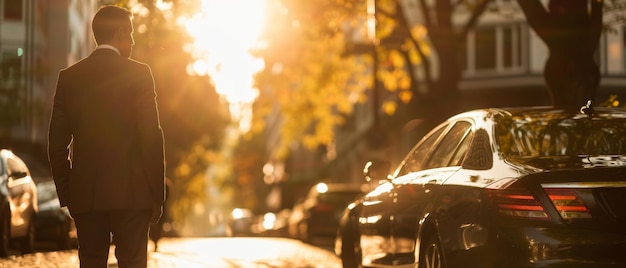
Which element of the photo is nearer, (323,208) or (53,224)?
(53,224)

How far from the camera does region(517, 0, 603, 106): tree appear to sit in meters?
15.1

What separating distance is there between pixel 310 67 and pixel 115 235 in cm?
2304

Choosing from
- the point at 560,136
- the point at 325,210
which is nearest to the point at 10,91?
the point at 325,210

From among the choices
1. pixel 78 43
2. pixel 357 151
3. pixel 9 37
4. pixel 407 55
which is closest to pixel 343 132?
pixel 357 151

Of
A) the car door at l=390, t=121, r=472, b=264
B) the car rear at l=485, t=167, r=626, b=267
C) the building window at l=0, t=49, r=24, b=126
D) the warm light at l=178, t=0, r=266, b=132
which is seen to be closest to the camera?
the car rear at l=485, t=167, r=626, b=267

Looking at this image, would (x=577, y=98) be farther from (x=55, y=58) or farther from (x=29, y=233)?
(x=55, y=58)

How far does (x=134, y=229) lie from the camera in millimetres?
6551

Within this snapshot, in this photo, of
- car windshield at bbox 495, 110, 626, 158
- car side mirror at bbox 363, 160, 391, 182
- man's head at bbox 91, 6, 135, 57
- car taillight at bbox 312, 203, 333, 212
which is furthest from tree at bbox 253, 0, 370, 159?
man's head at bbox 91, 6, 135, 57

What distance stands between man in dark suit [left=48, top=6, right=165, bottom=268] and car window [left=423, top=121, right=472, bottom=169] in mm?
2592

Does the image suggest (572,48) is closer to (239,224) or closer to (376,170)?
(376,170)

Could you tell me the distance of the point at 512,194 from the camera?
23.4 feet

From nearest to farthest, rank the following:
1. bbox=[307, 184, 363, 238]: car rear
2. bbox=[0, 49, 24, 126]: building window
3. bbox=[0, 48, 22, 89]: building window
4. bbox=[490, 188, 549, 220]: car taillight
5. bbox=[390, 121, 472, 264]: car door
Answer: bbox=[490, 188, 549, 220]: car taillight < bbox=[390, 121, 472, 264]: car door < bbox=[307, 184, 363, 238]: car rear < bbox=[0, 49, 24, 126]: building window < bbox=[0, 48, 22, 89]: building window

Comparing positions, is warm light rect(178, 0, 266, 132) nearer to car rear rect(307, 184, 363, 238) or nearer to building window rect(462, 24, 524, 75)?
car rear rect(307, 184, 363, 238)

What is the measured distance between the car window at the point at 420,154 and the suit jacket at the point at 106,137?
3095 mm
